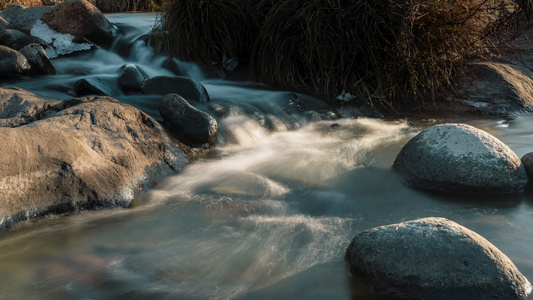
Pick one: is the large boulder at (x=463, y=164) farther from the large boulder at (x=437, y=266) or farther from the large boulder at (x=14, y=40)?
the large boulder at (x=14, y=40)

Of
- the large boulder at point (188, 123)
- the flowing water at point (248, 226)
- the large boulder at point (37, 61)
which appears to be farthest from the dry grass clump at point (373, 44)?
the large boulder at point (37, 61)

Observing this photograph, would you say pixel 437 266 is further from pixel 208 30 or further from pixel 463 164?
pixel 208 30

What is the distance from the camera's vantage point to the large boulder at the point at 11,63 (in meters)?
5.36

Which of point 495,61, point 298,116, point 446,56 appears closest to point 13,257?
point 298,116

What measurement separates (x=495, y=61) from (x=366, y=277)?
18.0ft

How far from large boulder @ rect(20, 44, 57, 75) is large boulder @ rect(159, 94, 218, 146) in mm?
2112

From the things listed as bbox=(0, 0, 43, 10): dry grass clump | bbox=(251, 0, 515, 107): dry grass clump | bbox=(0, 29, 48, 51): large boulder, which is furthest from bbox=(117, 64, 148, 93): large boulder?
bbox=(0, 0, 43, 10): dry grass clump

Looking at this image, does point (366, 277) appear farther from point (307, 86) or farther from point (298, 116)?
point (307, 86)

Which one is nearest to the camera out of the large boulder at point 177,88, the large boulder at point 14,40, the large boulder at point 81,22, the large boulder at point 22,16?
the large boulder at point 177,88

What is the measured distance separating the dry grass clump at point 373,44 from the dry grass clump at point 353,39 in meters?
0.01

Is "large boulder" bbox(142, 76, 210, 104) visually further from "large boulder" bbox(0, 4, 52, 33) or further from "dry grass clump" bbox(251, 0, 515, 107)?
"large boulder" bbox(0, 4, 52, 33)

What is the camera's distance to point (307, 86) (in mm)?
5887

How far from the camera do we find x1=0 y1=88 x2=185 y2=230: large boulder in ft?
9.42

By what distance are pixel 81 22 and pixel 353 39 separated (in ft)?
12.9
